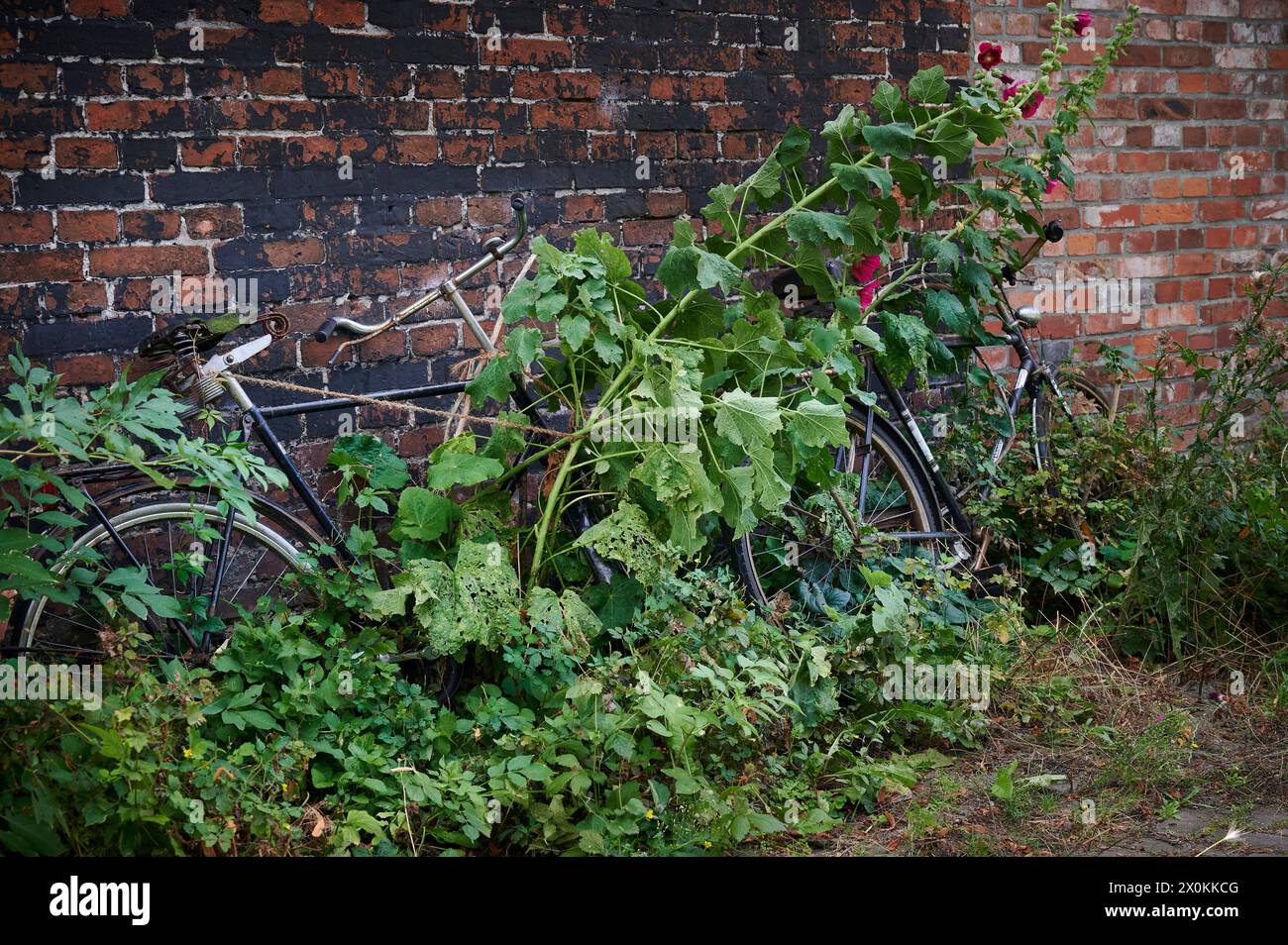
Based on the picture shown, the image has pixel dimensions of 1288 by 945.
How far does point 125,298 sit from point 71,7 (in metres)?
0.74

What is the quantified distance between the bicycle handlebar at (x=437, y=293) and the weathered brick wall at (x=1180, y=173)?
2351 millimetres

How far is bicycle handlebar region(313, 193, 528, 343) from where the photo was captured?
3330 millimetres

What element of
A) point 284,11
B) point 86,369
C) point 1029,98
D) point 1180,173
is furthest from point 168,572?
point 1180,173

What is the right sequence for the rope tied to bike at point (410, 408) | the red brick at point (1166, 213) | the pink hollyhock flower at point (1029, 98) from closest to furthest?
the rope tied to bike at point (410, 408) < the pink hollyhock flower at point (1029, 98) < the red brick at point (1166, 213)

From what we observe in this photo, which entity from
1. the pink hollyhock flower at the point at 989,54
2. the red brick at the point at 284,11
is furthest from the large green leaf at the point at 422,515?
the pink hollyhock flower at the point at 989,54

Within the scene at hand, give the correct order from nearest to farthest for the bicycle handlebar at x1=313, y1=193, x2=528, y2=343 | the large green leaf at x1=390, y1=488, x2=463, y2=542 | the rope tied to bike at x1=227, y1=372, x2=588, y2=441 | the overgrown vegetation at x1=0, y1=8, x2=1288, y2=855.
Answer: the overgrown vegetation at x1=0, y1=8, x2=1288, y2=855 → the rope tied to bike at x1=227, y1=372, x2=588, y2=441 → the large green leaf at x1=390, y1=488, x2=463, y2=542 → the bicycle handlebar at x1=313, y1=193, x2=528, y2=343

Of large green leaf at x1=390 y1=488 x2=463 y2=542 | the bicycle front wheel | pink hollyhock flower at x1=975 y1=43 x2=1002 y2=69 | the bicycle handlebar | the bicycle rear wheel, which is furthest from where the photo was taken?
pink hollyhock flower at x1=975 y1=43 x2=1002 y2=69

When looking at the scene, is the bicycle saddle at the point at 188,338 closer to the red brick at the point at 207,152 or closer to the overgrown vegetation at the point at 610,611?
the overgrown vegetation at the point at 610,611

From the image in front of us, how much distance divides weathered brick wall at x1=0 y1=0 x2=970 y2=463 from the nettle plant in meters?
0.49

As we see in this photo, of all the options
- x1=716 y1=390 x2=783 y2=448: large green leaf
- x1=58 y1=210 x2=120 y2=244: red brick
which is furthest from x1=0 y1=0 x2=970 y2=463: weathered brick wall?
x1=716 y1=390 x2=783 y2=448: large green leaf

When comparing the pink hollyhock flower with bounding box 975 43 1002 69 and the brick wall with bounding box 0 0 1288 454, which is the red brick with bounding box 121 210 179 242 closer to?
the brick wall with bounding box 0 0 1288 454

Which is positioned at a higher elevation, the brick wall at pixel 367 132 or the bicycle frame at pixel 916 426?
the brick wall at pixel 367 132

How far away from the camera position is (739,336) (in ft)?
10.7

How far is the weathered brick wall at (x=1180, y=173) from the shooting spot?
5.14m
